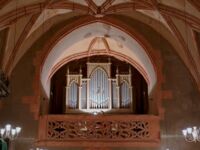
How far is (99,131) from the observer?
14047mm

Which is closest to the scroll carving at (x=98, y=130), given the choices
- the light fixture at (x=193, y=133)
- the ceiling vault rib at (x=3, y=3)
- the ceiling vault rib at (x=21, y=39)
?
the light fixture at (x=193, y=133)

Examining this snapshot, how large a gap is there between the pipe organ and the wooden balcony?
3.36 metres

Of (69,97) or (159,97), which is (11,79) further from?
(159,97)

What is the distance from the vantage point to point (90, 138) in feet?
45.5

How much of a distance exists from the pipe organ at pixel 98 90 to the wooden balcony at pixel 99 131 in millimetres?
3356

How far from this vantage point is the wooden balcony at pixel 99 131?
45.4 feet

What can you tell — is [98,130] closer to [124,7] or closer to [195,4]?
[124,7]

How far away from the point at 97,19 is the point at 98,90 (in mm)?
3877

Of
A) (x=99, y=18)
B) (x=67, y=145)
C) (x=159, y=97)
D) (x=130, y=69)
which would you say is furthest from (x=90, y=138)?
(x=130, y=69)

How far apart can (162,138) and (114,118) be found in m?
1.62

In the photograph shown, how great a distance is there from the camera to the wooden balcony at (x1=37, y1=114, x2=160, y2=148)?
45.4ft

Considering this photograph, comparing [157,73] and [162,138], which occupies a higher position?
[157,73]

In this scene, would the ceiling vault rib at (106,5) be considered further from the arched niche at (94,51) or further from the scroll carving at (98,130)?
the scroll carving at (98,130)

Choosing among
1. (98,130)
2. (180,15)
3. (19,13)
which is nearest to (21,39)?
(19,13)
